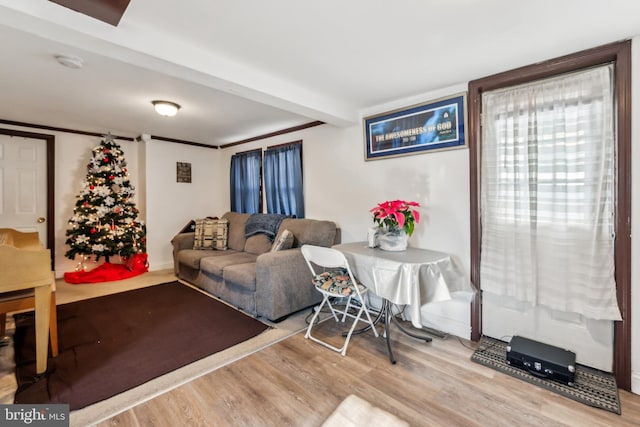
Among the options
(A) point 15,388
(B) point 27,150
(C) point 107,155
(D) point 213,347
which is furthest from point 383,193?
(B) point 27,150

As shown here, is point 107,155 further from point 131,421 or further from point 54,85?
point 131,421

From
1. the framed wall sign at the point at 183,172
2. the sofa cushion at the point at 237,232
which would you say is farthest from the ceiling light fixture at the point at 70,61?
the framed wall sign at the point at 183,172

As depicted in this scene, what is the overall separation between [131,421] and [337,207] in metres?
2.65

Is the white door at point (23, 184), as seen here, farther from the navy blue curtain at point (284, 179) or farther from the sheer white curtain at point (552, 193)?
the sheer white curtain at point (552, 193)

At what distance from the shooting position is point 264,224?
4.05 metres

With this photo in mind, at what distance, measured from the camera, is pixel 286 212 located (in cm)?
425

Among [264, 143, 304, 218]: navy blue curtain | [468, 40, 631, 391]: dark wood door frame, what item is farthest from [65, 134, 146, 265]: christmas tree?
[468, 40, 631, 391]: dark wood door frame

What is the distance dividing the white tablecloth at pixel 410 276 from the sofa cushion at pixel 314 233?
0.92 metres

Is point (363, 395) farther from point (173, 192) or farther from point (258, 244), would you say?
point (173, 192)

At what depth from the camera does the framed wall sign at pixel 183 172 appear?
508 centimetres

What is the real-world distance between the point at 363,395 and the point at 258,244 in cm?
251

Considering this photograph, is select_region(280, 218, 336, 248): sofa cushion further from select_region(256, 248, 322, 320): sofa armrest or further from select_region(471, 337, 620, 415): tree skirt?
select_region(471, 337, 620, 415): tree skirt

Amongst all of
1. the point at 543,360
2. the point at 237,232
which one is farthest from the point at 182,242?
the point at 543,360

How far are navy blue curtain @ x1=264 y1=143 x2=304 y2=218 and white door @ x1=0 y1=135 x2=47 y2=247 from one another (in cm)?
311
